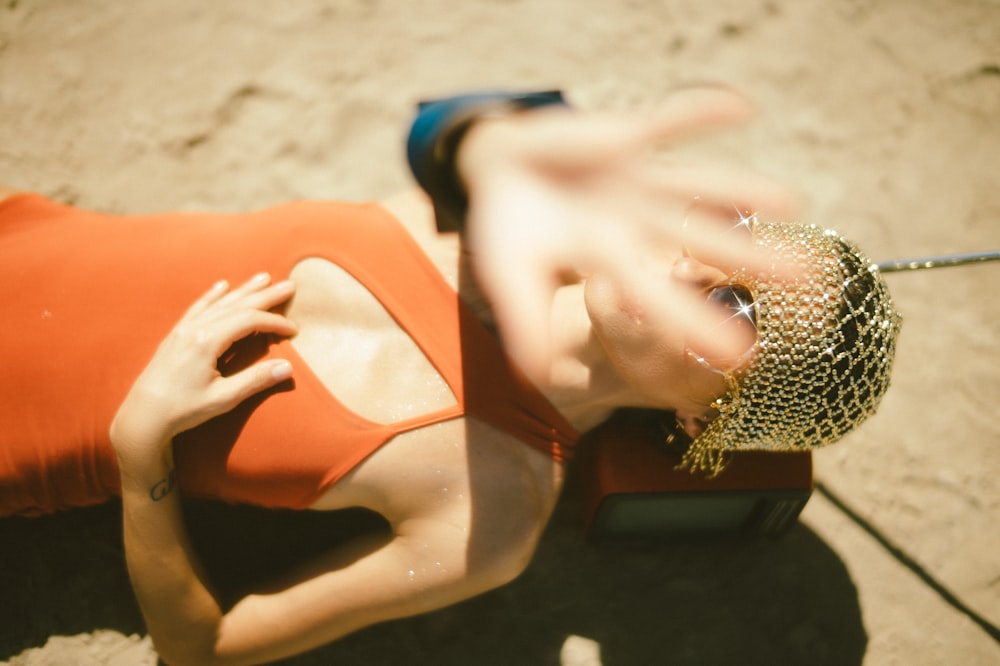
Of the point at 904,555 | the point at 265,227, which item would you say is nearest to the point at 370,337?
the point at 265,227

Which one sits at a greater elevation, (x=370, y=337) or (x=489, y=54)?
(x=489, y=54)

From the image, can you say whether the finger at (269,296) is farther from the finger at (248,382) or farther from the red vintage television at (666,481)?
the red vintage television at (666,481)

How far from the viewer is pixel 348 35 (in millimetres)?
2258

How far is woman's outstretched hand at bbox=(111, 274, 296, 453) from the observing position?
1.19 metres

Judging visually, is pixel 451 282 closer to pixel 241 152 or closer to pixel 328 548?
pixel 328 548

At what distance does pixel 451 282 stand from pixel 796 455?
934 millimetres

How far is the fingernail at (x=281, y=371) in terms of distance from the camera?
1.23 meters

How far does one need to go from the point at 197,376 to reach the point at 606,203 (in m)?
0.87

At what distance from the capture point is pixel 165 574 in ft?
4.19

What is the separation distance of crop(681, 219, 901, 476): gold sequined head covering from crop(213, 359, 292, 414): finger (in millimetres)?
862

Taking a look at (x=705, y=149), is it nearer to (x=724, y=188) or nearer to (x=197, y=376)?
(x=724, y=188)

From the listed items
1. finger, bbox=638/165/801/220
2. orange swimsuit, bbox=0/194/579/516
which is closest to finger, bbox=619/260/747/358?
finger, bbox=638/165/801/220

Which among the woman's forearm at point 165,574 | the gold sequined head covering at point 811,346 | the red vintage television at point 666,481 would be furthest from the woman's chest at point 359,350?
the gold sequined head covering at point 811,346

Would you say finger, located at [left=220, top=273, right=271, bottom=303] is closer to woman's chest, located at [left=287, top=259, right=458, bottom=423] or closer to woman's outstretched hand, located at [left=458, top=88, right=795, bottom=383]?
woman's chest, located at [left=287, top=259, right=458, bottom=423]
